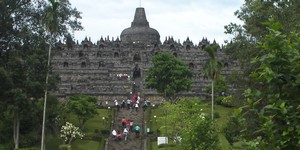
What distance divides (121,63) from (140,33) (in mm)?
19564

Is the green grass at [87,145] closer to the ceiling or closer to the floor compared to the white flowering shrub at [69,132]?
closer to the floor

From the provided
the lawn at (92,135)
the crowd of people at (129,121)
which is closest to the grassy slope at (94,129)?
the lawn at (92,135)

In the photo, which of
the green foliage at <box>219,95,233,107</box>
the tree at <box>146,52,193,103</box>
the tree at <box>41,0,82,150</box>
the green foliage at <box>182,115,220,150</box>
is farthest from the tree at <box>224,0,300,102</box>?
the tree at <box>146,52,193,103</box>

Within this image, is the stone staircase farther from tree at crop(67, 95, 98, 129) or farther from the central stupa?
the central stupa

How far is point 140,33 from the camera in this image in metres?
104

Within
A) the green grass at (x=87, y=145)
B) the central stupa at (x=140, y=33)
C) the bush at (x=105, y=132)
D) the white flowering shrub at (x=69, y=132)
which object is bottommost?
the green grass at (x=87, y=145)

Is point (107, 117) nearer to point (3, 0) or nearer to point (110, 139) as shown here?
point (110, 139)

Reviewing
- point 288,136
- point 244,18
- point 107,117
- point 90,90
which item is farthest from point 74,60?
point 288,136

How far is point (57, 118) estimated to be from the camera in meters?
44.4

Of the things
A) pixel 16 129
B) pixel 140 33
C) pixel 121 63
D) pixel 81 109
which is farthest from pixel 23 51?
pixel 140 33

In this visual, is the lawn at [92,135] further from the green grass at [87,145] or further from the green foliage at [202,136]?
the green foliage at [202,136]

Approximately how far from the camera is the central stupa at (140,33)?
339 ft

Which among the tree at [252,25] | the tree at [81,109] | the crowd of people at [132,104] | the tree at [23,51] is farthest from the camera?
the crowd of people at [132,104]

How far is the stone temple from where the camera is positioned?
229 feet
